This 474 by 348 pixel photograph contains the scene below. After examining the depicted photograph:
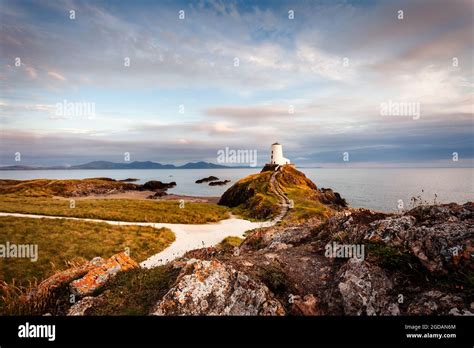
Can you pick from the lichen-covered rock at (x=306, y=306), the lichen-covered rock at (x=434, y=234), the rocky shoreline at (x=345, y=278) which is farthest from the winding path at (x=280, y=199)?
the lichen-covered rock at (x=306, y=306)

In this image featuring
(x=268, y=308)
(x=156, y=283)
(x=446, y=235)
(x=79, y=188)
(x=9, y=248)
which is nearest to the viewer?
(x=268, y=308)

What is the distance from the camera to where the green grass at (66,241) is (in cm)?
1803

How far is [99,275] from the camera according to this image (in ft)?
24.4

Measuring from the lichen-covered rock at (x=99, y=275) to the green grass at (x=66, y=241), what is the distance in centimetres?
1278

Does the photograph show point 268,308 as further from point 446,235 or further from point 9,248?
point 9,248

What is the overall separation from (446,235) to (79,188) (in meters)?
110

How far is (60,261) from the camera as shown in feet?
64.5

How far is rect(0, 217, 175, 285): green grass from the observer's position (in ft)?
59.2

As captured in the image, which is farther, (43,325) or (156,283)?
(156,283)

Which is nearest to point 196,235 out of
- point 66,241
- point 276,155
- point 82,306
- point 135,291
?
point 66,241

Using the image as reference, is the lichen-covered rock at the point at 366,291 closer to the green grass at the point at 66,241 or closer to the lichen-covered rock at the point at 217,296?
the lichen-covered rock at the point at 217,296

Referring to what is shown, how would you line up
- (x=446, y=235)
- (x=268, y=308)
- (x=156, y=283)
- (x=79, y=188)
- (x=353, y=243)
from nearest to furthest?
(x=268, y=308) → (x=446, y=235) → (x=156, y=283) → (x=353, y=243) → (x=79, y=188)

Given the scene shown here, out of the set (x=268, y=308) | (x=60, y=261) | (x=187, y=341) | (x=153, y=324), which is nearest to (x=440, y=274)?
(x=268, y=308)

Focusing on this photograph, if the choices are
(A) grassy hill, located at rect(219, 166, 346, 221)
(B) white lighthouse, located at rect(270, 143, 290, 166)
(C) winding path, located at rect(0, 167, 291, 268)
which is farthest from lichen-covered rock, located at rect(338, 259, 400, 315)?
(B) white lighthouse, located at rect(270, 143, 290, 166)
